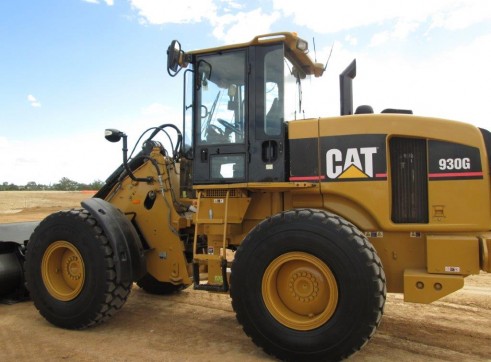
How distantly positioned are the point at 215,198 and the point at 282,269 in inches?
45.7

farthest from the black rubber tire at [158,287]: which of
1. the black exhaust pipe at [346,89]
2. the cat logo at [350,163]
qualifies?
the black exhaust pipe at [346,89]

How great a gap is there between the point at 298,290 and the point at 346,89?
7.21ft

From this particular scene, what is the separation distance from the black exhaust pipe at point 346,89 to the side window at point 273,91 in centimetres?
67

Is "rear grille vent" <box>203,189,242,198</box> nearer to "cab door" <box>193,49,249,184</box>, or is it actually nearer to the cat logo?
"cab door" <box>193,49,249,184</box>

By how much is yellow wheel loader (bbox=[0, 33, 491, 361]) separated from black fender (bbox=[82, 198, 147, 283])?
0.02m

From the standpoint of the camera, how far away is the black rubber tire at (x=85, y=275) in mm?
5016

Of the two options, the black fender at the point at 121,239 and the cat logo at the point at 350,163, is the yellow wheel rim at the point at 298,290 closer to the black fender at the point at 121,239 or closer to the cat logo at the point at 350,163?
the cat logo at the point at 350,163

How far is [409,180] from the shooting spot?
4.39 m

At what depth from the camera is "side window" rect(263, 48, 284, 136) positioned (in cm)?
476

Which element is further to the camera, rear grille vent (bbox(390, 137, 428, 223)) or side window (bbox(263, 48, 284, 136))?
side window (bbox(263, 48, 284, 136))

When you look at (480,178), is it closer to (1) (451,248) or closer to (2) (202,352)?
(1) (451,248)

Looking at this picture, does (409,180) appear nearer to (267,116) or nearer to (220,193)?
(267,116)

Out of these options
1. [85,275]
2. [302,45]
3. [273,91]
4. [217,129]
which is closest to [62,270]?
[85,275]

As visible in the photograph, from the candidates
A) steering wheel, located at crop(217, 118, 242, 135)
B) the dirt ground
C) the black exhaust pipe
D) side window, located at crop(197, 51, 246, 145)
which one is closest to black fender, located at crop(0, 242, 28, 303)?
the dirt ground
